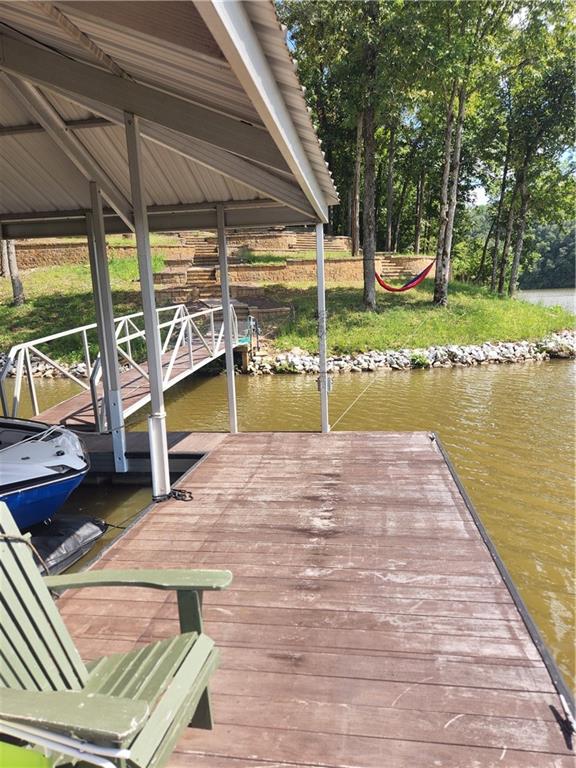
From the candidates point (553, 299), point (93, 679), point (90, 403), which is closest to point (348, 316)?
point (90, 403)

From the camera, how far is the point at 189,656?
1.50 m

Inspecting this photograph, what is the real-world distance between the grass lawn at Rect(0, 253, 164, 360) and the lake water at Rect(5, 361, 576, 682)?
90.5 inches

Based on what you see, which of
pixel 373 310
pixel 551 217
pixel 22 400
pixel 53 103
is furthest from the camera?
pixel 551 217

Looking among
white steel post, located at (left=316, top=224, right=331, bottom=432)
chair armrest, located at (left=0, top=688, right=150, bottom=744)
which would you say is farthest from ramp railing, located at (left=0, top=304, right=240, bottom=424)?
chair armrest, located at (left=0, top=688, right=150, bottom=744)

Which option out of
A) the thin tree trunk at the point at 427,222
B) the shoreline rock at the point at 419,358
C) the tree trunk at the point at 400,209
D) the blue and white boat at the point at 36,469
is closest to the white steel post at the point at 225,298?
the blue and white boat at the point at 36,469

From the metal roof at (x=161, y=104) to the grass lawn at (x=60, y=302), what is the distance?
8437 millimetres

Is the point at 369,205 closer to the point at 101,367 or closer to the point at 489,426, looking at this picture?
the point at 489,426

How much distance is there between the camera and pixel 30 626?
4.77ft

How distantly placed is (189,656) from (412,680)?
0.91 m

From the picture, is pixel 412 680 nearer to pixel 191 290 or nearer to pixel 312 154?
pixel 312 154

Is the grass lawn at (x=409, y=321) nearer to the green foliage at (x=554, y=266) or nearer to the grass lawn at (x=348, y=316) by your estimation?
the grass lawn at (x=348, y=316)

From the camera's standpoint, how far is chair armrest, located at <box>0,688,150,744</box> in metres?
0.99

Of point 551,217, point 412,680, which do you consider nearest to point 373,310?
point 551,217

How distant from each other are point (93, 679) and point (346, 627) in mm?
1121
